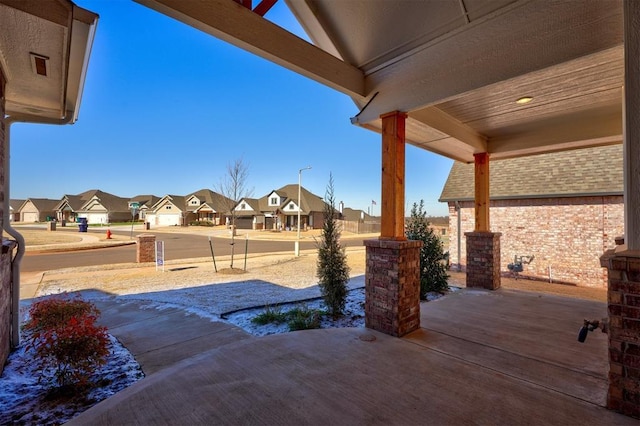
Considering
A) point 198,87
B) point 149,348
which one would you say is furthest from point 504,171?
point 198,87

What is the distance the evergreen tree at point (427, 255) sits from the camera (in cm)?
669

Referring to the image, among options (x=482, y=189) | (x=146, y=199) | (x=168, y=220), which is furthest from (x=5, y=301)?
(x=146, y=199)

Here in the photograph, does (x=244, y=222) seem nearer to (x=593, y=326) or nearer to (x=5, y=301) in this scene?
(x=5, y=301)

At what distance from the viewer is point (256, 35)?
3.01 meters

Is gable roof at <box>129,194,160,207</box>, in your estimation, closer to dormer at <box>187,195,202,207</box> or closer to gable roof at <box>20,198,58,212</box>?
gable roof at <box>20,198,58,212</box>

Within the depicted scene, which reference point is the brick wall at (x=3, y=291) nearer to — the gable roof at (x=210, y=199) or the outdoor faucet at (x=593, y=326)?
the outdoor faucet at (x=593, y=326)

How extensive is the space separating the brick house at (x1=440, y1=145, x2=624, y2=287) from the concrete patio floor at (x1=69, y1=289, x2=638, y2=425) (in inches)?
214

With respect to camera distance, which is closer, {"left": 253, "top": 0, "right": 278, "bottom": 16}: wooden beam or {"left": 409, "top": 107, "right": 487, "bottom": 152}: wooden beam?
{"left": 253, "top": 0, "right": 278, "bottom": 16}: wooden beam

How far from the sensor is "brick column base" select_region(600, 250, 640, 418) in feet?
7.10

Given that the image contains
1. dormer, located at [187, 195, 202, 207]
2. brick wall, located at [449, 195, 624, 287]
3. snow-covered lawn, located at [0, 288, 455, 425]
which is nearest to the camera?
snow-covered lawn, located at [0, 288, 455, 425]

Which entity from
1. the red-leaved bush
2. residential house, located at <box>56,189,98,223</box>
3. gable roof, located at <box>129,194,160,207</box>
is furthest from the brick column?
gable roof, located at <box>129,194,160,207</box>

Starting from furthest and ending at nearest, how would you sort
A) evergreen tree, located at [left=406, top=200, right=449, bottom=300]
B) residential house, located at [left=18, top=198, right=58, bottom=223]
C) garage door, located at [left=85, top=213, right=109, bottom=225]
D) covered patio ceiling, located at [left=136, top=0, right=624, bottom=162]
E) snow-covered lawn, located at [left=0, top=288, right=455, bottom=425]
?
residential house, located at [left=18, top=198, right=58, bottom=223] → garage door, located at [left=85, top=213, right=109, bottom=225] → evergreen tree, located at [left=406, top=200, right=449, bottom=300] → covered patio ceiling, located at [left=136, top=0, right=624, bottom=162] → snow-covered lawn, located at [left=0, top=288, right=455, bottom=425]

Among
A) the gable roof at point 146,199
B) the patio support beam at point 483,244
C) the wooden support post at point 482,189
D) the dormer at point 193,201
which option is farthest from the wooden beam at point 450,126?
the gable roof at point 146,199

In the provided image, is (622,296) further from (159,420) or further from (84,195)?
(84,195)
